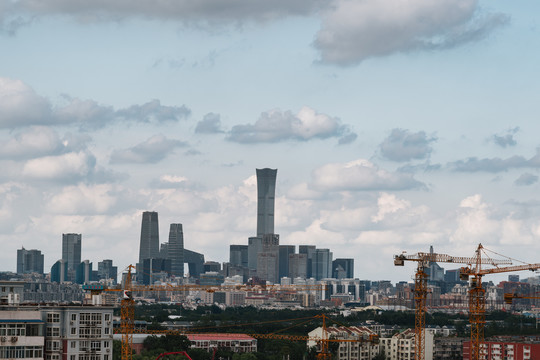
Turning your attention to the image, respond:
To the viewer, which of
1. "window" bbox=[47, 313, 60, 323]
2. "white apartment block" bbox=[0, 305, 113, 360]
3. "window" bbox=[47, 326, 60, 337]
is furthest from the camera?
"window" bbox=[47, 313, 60, 323]

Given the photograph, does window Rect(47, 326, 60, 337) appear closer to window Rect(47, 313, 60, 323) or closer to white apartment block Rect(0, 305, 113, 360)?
white apartment block Rect(0, 305, 113, 360)

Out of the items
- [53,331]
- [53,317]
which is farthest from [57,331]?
[53,317]

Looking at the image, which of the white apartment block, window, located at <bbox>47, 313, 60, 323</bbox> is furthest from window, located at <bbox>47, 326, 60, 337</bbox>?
window, located at <bbox>47, 313, 60, 323</bbox>

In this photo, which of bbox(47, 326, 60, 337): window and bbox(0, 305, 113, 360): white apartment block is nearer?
bbox(0, 305, 113, 360): white apartment block

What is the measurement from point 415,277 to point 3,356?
110 metres

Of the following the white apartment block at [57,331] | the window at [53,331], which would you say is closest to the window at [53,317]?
the white apartment block at [57,331]

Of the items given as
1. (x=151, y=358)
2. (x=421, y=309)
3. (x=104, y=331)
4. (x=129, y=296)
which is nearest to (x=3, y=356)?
(x=104, y=331)

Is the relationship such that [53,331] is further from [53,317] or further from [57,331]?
[53,317]

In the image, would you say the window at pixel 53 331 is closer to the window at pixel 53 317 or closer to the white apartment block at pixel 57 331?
the white apartment block at pixel 57 331

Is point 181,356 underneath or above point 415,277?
underneath

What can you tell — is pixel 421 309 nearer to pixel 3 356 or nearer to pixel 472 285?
pixel 472 285

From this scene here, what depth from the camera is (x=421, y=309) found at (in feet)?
655

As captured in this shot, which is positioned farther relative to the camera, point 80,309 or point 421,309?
point 421,309

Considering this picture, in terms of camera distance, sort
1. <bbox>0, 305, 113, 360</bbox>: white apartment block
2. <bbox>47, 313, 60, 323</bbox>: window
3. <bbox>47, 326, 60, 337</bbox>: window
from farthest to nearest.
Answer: <bbox>47, 313, 60, 323</bbox>: window, <bbox>47, 326, 60, 337</bbox>: window, <bbox>0, 305, 113, 360</bbox>: white apartment block
